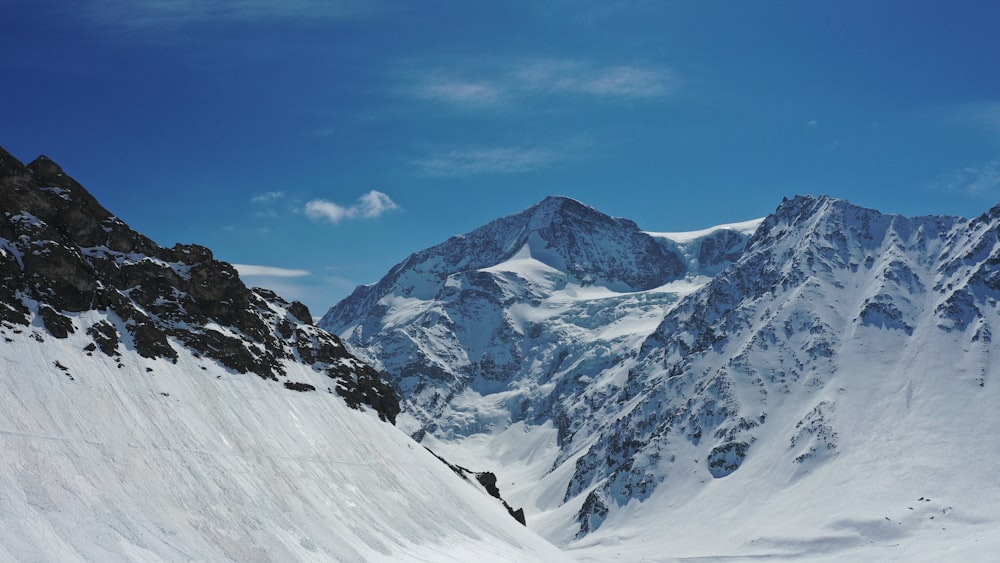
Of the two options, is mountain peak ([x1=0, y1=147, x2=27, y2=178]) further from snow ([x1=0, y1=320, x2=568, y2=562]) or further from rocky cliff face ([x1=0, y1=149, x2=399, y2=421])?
snow ([x1=0, y1=320, x2=568, y2=562])

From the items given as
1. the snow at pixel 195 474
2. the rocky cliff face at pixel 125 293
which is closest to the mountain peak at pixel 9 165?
the rocky cliff face at pixel 125 293

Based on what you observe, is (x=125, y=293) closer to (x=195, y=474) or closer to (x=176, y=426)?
(x=176, y=426)

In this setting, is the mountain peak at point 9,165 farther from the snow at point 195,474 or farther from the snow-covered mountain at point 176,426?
the snow at point 195,474

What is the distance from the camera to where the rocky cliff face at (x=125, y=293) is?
87375 mm

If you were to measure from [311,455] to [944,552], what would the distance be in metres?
142

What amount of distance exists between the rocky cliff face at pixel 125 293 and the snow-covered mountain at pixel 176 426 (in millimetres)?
219

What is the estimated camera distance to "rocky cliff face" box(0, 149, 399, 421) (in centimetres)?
8738

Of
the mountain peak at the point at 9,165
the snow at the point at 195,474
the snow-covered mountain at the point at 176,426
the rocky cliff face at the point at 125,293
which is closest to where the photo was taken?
the snow at the point at 195,474

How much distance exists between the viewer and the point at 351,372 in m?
132

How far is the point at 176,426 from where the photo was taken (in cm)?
8462

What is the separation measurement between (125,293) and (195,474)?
32.2 m

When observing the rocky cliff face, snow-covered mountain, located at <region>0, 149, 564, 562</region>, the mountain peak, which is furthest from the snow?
the mountain peak

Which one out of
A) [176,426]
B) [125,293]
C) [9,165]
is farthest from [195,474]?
[9,165]

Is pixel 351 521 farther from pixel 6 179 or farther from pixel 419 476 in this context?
pixel 6 179
